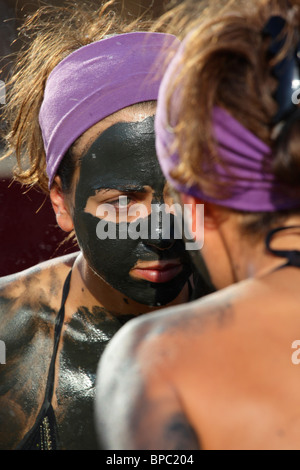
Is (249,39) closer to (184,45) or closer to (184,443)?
(184,45)

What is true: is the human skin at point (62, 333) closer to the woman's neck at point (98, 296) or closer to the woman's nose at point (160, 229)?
the woman's neck at point (98, 296)

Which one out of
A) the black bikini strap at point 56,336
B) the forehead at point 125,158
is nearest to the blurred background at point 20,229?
the black bikini strap at point 56,336

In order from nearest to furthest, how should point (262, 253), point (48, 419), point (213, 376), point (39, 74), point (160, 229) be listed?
point (213, 376)
point (262, 253)
point (160, 229)
point (48, 419)
point (39, 74)

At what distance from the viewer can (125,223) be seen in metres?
1.87

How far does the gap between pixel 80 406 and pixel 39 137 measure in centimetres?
92

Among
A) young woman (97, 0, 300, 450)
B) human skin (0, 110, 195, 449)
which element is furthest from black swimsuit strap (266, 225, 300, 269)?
human skin (0, 110, 195, 449)

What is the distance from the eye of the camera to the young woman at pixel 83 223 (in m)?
1.88

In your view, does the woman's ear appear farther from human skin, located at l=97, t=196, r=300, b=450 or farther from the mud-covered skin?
human skin, located at l=97, t=196, r=300, b=450

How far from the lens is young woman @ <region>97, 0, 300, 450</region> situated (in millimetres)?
987

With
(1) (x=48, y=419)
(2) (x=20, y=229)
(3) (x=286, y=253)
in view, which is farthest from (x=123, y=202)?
(2) (x=20, y=229)

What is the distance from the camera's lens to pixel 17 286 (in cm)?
234

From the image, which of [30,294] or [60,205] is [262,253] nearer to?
[60,205]

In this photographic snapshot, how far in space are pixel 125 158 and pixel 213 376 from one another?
102 centimetres

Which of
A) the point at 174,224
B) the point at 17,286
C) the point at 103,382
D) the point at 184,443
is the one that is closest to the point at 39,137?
the point at 17,286
